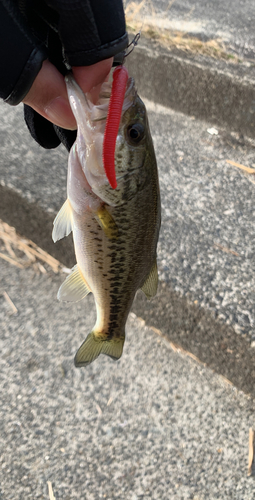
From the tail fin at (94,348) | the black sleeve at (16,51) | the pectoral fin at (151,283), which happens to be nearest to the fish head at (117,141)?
the black sleeve at (16,51)

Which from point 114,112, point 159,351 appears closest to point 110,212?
point 114,112

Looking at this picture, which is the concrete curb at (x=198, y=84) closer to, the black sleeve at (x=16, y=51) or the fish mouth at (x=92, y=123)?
the fish mouth at (x=92, y=123)

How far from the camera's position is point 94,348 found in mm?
1576

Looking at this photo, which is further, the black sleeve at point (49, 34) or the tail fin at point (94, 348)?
the tail fin at point (94, 348)

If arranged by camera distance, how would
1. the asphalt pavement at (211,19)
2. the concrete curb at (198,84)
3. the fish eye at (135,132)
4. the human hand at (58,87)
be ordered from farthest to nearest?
the asphalt pavement at (211,19), the concrete curb at (198,84), the fish eye at (135,132), the human hand at (58,87)

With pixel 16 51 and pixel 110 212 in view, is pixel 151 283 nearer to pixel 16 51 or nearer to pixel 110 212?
pixel 110 212

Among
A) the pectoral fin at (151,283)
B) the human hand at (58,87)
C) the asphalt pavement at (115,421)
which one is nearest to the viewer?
the human hand at (58,87)

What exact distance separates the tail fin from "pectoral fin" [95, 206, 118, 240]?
495mm

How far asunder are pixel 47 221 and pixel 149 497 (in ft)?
4.78

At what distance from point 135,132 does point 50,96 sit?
27 centimetres

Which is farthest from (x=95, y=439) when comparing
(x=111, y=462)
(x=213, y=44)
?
(x=213, y=44)

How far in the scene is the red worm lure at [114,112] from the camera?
1.01 metres

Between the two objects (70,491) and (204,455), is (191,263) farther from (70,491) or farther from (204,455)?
(70,491)

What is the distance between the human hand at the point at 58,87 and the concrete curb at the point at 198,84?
169cm
